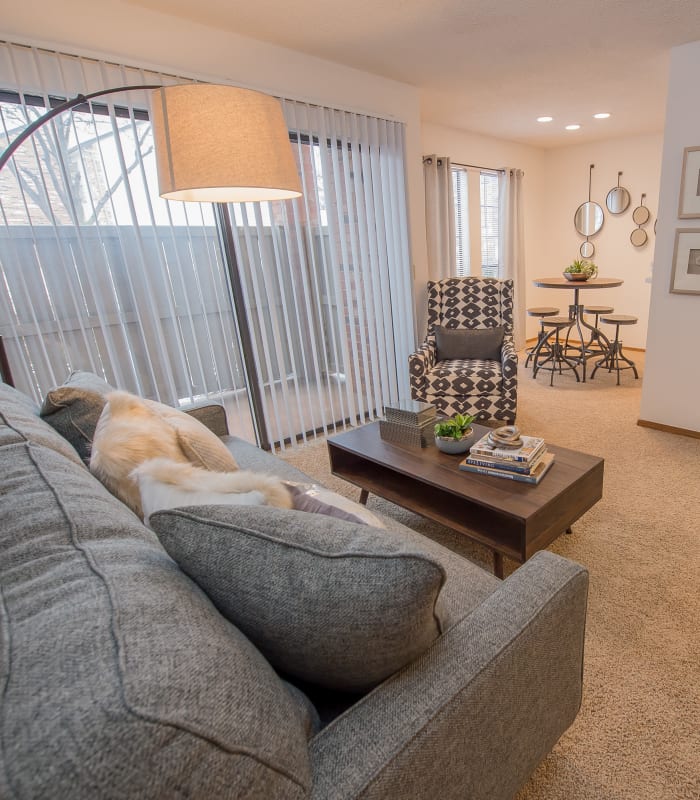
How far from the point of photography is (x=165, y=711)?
43 cm

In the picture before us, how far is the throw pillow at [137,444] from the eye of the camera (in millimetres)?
1116

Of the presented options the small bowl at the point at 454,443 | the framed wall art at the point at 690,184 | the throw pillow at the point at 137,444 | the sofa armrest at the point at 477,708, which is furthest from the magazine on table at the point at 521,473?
the framed wall art at the point at 690,184

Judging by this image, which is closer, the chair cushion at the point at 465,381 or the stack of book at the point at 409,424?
the stack of book at the point at 409,424

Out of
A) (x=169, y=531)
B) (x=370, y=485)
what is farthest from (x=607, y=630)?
(x=169, y=531)

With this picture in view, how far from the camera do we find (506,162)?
17.4 ft

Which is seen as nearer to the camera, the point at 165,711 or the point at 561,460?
the point at 165,711

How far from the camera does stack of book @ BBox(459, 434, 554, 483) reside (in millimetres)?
1748

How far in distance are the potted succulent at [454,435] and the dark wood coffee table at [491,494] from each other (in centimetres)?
5

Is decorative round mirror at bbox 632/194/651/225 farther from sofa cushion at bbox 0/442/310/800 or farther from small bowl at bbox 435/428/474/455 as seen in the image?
sofa cushion at bbox 0/442/310/800

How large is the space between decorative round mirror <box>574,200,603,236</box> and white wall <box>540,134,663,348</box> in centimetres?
5

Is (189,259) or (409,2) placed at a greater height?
(409,2)

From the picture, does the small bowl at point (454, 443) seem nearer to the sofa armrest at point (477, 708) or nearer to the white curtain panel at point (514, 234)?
the sofa armrest at point (477, 708)

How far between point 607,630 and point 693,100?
9.85ft

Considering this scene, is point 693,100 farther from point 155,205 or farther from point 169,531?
point 169,531
